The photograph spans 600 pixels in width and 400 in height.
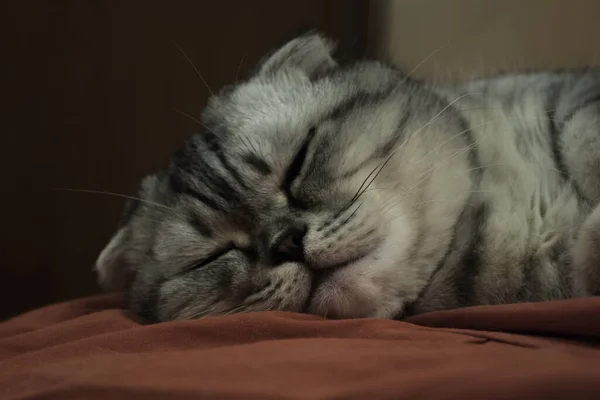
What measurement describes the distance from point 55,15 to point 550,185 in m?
1.67

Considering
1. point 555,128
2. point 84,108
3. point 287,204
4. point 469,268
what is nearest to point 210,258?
point 287,204

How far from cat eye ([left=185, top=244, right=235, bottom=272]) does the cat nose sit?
14cm

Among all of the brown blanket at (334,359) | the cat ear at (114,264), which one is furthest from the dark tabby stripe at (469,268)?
the cat ear at (114,264)

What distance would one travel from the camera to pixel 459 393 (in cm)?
56

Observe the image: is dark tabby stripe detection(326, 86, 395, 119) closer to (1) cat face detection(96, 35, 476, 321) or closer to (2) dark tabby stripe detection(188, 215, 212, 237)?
(1) cat face detection(96, 35, 476, 321)

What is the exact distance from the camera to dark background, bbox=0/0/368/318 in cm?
196

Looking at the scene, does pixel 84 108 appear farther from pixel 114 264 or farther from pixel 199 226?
pixel 199 226

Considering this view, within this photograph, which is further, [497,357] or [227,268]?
[227,268]

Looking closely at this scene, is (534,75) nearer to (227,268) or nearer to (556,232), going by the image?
(556,232)

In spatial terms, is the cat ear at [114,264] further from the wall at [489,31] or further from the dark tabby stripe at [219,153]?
the wall at [489,31]

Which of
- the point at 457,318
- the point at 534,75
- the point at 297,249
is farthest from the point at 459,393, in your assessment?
the point at 534,75

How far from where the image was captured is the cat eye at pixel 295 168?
1.02 m

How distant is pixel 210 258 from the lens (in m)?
1.08

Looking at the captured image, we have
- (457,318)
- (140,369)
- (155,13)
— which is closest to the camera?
(140,369)
